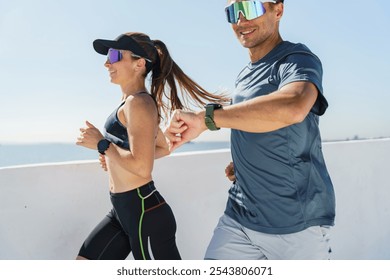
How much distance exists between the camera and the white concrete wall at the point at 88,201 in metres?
3.26

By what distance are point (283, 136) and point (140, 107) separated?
88 centimetres

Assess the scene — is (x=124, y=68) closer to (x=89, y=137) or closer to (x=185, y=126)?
(x=89, y=137)

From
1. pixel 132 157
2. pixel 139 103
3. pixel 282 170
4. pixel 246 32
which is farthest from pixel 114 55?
pixel 282 170

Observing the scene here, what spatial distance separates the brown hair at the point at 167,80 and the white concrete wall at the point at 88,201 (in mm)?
493

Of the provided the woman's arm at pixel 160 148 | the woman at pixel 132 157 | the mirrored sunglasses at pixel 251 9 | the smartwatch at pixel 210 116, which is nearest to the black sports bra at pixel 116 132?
the woman at pixel 132 157

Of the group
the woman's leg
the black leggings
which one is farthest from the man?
the woman's leg

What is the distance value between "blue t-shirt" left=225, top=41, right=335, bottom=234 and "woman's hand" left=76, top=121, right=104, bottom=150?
0.91 metres

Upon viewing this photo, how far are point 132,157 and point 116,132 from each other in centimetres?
28

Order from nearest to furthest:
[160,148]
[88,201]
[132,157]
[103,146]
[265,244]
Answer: [265,244], [132,157], [103,146], [160,148], [88,201]

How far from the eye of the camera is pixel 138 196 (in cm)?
266

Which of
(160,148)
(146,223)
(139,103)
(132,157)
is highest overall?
(139,103)

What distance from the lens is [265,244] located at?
214 cm

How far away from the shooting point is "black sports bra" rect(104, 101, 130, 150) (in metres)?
2.70
